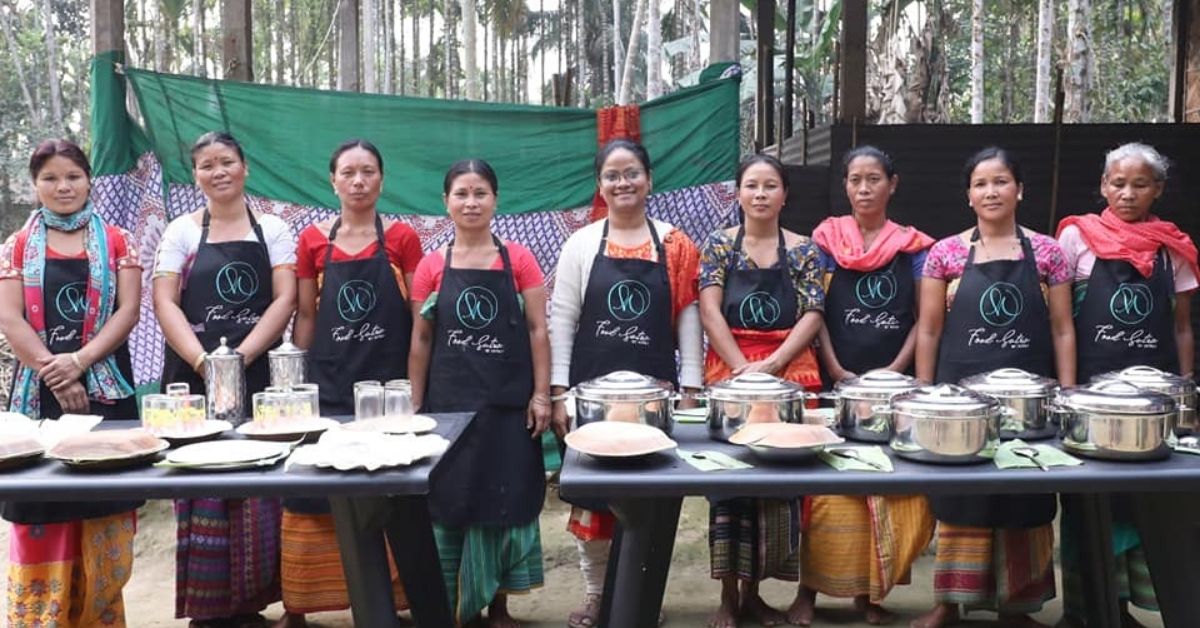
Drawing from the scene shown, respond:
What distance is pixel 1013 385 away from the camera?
2.42 metres

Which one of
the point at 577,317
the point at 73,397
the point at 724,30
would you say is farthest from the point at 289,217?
the point at 724,30

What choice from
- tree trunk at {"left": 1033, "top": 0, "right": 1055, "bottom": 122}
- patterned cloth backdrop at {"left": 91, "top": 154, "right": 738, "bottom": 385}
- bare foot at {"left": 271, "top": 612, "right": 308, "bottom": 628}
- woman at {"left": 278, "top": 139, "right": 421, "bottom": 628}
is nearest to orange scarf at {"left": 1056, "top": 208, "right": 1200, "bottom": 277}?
patterned cloth backdrop at {"left": 91, "top": 154, "right": 738, "bottom": 385}

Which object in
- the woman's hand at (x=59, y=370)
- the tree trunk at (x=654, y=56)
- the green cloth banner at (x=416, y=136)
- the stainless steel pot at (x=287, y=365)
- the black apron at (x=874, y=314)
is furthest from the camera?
the tree trunk at (x=654, y=56)

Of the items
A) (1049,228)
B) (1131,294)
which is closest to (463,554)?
(1131,294)

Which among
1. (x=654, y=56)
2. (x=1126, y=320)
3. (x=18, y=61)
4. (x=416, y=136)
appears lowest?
(x=1126, y=320)

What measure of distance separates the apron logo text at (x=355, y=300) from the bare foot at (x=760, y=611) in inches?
66.9

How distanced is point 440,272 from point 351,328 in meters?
0.37

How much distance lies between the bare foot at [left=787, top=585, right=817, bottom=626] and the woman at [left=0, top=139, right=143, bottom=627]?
222cm

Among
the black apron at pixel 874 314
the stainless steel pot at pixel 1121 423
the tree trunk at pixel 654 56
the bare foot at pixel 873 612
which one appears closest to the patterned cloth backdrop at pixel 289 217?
the black apron at pixel 874 314

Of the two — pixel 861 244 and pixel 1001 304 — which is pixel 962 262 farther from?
pixel 861 244

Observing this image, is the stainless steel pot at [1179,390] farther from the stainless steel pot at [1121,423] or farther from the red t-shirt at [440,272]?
the red t-shirt at [440,272]

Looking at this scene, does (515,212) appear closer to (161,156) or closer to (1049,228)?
(161,156)

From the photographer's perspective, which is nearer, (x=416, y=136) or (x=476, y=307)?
(x=476, y=307)

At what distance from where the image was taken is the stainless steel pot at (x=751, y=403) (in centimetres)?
235
